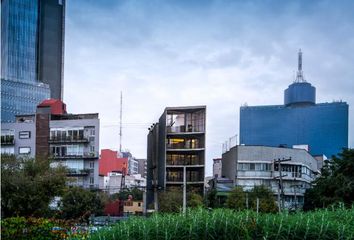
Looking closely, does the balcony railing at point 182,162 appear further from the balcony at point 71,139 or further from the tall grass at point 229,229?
the tall grass at point 229,229

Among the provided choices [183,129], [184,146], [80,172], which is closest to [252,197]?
[184,146]

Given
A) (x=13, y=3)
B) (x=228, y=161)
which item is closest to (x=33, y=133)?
(x=228, y=161)

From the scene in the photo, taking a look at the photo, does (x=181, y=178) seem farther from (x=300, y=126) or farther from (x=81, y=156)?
(x=300, y=126)

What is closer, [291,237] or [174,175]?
[291,237]

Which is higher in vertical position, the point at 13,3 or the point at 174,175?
the point at 13,3

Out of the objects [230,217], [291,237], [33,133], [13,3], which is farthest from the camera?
[13,3]

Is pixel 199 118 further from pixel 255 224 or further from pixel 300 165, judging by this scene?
pixel 255 224

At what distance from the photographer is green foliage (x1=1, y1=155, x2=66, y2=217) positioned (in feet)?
66.2

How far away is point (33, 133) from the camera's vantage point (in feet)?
154

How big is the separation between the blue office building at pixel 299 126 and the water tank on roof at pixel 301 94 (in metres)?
2.77

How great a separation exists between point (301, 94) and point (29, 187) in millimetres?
103225

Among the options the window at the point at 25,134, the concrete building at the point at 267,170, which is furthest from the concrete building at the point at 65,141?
the concrete building at the point at 267,170

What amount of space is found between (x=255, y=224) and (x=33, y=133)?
43.7 metres

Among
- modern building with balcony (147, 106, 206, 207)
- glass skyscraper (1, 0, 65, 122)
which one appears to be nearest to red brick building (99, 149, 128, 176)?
glass skyscraper (1, 0, 65, 122)
